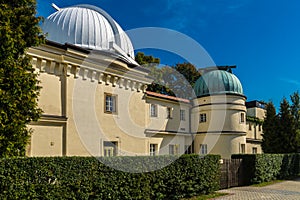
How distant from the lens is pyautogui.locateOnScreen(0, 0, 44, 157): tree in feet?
29.6

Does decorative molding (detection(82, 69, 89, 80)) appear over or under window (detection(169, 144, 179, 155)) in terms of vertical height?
over

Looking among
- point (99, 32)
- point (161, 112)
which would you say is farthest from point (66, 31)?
point (161, 112)

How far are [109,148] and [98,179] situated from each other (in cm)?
695

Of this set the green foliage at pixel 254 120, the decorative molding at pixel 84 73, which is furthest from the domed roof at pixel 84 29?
the green foliage at pixel 254 120

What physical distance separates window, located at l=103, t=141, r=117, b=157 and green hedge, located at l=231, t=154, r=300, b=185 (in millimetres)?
8142

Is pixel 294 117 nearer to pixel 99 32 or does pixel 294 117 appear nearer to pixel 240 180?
pixel 240 180

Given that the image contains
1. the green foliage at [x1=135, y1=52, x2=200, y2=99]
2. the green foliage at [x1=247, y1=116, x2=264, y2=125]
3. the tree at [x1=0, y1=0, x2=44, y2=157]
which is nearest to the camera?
the tree at [x1=0, y1=0, x2=44, y2=157]

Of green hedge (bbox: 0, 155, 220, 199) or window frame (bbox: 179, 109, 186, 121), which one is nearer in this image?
green hedge (bbox: 0, 155, 220, 199)

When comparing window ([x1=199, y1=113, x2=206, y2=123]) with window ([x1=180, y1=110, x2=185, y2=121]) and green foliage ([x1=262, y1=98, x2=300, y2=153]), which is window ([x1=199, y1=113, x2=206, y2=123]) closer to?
window ([x1=180, y1=110, x2=185, y2=121])

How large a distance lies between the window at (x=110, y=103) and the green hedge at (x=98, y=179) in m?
6.07

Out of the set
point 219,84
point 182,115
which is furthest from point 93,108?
point 219,84

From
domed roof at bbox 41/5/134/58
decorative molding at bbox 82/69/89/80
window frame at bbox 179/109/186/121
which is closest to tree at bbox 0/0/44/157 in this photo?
decorative molding at bbox 82/69/89/80

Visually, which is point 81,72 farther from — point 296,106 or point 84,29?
point 296,106

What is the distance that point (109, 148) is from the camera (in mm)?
17266
